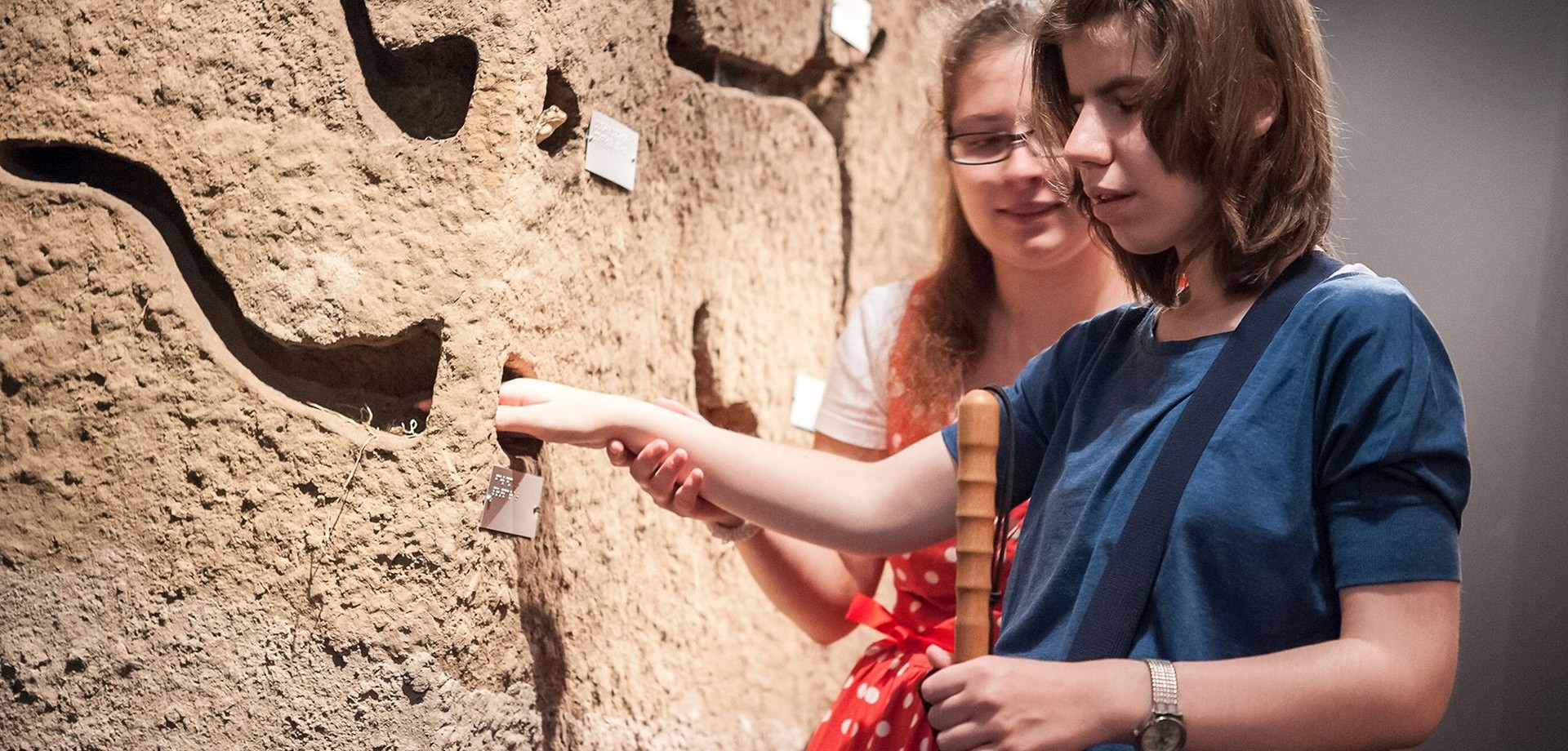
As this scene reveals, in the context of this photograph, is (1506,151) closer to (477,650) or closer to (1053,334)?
(1053,334)

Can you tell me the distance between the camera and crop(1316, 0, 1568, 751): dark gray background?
1952 mm

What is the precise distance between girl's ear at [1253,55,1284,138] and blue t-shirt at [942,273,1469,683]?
16 centimetres

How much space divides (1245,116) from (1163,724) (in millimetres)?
539

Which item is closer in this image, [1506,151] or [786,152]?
[1506,151]

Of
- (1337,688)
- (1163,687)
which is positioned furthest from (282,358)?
(1337,688)

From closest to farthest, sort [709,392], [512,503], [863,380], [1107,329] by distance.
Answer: [1107,329]
[512,503]
[863,380]
[709,392]

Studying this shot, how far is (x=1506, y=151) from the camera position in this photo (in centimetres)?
201

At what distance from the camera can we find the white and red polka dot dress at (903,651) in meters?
1.76

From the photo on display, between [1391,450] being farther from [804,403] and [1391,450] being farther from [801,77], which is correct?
[801,77]

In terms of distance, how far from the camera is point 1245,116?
114cm

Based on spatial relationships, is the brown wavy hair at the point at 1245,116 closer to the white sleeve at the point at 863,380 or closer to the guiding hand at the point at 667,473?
the guiding hand at the point at 667,473

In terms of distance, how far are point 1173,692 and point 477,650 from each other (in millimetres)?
1016

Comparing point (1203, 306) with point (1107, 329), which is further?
point (1107, 329)

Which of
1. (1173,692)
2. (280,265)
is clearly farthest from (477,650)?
(1173,692)
